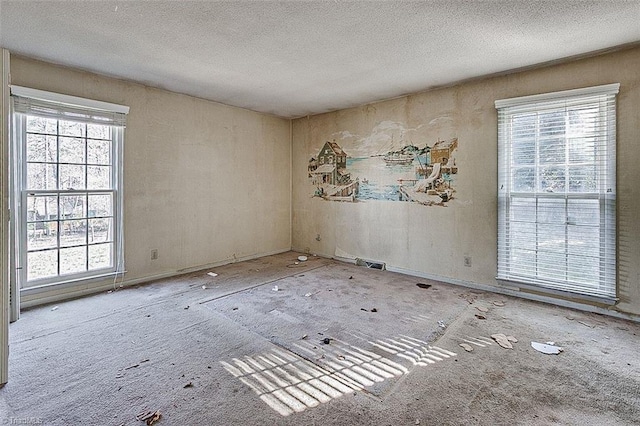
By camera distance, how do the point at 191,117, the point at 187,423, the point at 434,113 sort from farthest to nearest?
the point at 191,117
the point at 434,113
the point at 187,423

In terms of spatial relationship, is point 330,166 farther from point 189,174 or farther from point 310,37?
point 310,37

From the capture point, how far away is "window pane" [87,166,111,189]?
3.69 meters

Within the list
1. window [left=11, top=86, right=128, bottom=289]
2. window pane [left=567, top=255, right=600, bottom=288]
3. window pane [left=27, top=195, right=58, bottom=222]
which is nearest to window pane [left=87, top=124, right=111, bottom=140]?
window [left=11, top=86, right=128, bottom=289]

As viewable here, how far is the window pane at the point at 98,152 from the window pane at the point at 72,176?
158mm

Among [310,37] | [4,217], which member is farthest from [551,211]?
[4,217]

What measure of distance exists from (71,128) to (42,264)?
61.2 inches

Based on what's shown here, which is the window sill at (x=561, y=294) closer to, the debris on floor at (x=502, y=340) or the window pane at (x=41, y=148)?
the debris on floor at (x=502, y=340)

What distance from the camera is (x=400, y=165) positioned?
14.9ft

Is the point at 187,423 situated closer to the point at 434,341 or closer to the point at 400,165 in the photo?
the point at 434,341

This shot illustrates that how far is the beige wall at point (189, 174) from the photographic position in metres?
3.88

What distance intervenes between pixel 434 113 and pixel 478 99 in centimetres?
56

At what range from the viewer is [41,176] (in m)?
3.32

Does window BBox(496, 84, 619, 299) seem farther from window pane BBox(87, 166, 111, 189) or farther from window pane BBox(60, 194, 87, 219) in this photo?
window pane BBox(60, 194, 87, 219)

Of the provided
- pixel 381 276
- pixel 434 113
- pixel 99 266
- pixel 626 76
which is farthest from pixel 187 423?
pixel 626 76
